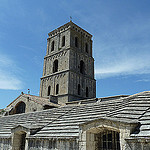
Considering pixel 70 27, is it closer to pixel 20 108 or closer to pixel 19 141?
pixel 20 108

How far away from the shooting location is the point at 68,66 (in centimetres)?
3070

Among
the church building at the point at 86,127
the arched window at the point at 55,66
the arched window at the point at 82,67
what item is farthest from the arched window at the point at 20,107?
the arched window at the point at 82,67

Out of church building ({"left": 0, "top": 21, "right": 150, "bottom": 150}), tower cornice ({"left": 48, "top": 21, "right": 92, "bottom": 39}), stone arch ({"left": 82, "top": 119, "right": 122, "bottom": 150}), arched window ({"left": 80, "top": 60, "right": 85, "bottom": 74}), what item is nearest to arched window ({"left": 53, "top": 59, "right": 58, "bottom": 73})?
arched window ({"left": 80, "top": 60, "right": 85, "bottom": 74})

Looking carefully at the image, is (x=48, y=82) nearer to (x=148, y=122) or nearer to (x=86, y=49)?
(x=86, y=49)

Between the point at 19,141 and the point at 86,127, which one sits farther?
the point at 19,141

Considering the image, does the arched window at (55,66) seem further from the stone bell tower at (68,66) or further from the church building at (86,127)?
the church building at (86,127)

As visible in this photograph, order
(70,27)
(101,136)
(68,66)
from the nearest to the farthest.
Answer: (101,136) < (68,66) < (70,27)

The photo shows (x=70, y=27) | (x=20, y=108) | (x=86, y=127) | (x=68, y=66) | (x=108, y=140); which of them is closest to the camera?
(x=108, y=140)

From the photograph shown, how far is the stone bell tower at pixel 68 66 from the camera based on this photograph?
30.2 metres

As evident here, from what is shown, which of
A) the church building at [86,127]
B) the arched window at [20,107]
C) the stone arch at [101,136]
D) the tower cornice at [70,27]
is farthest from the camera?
the tower cornice at [70,27]

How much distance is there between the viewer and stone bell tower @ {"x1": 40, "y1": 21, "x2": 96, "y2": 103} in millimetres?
30203

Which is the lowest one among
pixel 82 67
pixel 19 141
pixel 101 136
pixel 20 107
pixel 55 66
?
pixel 19 141

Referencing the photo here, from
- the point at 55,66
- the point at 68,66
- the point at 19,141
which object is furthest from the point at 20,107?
the point at 19,141

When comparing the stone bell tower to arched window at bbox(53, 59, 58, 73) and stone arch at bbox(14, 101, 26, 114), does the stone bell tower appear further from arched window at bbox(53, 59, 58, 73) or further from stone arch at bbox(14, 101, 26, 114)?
stone arch at bbox(14, 101, 26, 114)
